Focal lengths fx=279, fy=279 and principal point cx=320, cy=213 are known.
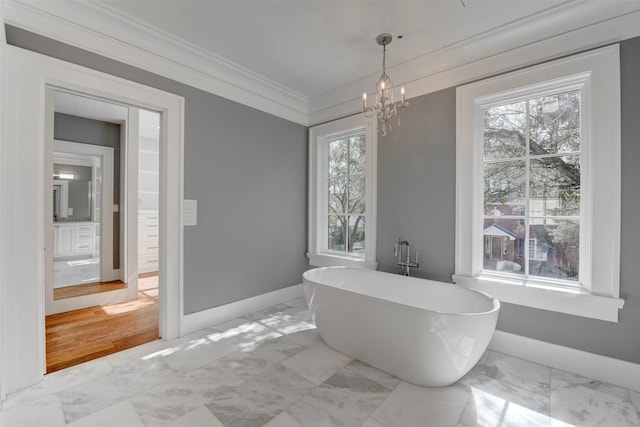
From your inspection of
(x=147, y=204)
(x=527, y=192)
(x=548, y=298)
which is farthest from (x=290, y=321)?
(x=147, y=204)

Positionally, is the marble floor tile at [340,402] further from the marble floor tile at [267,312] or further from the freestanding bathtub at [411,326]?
the marble floor tile at [267,312]

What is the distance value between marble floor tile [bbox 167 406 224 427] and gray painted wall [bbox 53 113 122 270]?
9.68ft

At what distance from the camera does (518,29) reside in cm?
210

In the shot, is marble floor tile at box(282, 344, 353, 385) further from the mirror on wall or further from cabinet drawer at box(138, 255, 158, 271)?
cabinet drawer at box(138, 255, 158, 271)

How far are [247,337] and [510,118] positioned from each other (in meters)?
2.97

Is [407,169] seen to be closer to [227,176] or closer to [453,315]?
[453,315]

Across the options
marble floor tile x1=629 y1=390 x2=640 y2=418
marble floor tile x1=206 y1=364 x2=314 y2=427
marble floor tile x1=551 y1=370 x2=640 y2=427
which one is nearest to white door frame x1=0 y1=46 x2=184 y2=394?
marble floor tile x1=206 y1=364 x2=314 y2=427

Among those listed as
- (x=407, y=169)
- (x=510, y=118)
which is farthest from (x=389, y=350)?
(x=510, y=118)

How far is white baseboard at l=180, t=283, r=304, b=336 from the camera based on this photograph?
2.59 metres

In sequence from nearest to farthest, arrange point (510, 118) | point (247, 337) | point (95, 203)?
point (510, 118)
point (247, 337)
point (95, 203)

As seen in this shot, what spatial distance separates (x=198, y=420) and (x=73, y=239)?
304 cm

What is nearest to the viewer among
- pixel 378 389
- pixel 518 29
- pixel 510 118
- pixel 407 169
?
pixel 378 389

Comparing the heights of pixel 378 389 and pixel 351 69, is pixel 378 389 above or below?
below

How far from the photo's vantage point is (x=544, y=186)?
2186mm
